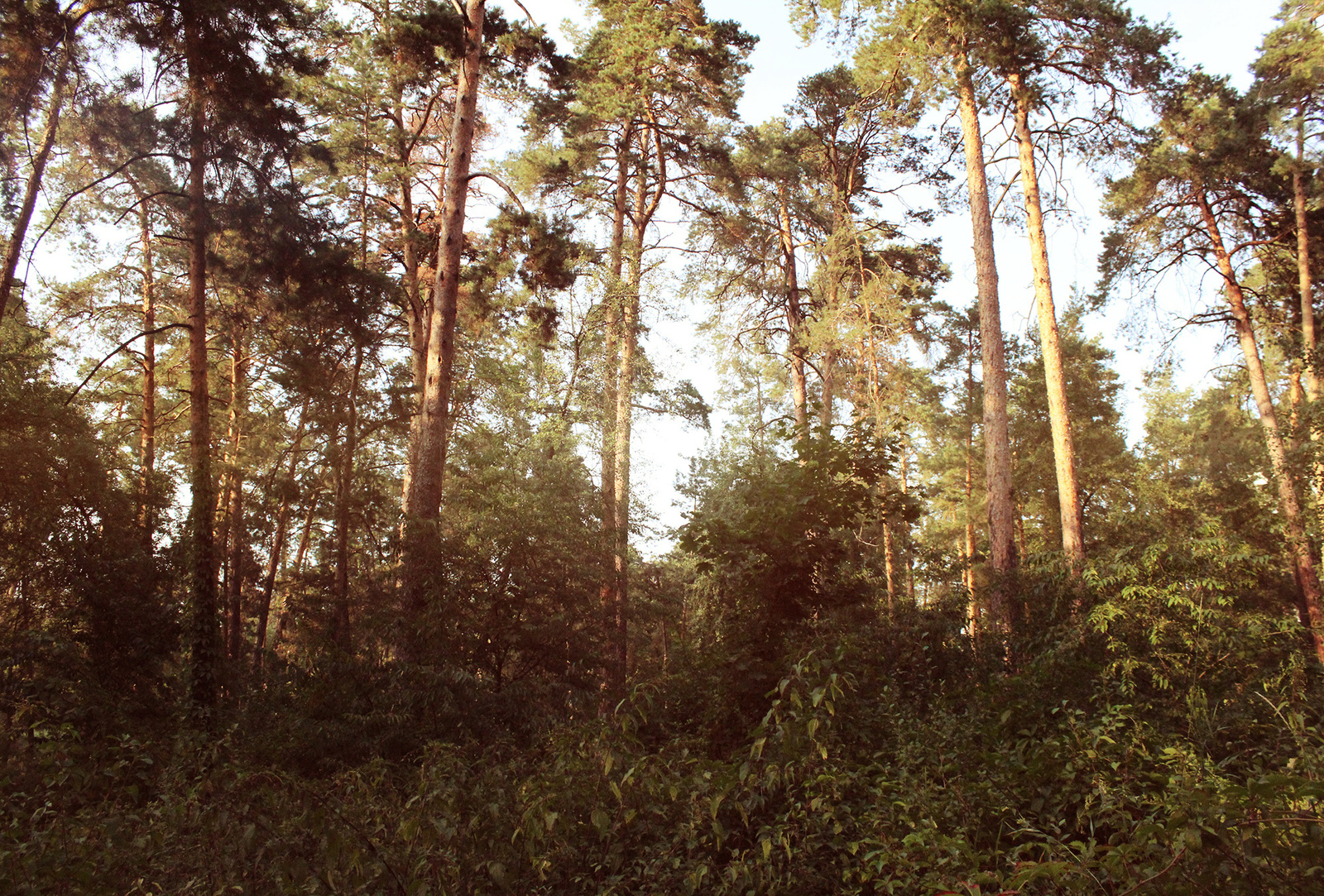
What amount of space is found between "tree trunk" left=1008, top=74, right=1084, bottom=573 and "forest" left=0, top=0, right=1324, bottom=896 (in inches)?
2.9

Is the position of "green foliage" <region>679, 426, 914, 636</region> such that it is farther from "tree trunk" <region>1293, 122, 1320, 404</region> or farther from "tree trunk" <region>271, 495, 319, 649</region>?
"tree trunk" <region>1293, 122, 1320, 404</region>

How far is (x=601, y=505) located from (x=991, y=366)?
790 cm

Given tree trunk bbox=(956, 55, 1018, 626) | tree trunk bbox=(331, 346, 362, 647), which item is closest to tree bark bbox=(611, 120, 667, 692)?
tree trunk bbox=(331, 346, 362, 647)

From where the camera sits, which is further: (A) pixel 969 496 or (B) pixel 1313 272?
(A) pixel 969 496

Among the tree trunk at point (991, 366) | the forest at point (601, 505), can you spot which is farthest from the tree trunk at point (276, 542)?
the tree trunk at point (991, 366)

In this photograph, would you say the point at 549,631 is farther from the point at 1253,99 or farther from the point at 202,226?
the point at 1253,99

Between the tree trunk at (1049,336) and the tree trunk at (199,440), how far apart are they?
12506 mm

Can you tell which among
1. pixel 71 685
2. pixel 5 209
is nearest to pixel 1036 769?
pixel 71 685

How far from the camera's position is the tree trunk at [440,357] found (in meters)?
9.81

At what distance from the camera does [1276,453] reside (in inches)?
519

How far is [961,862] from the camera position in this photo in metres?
3.70

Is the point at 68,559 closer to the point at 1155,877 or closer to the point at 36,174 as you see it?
the point at 36,174

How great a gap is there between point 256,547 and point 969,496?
914 inches

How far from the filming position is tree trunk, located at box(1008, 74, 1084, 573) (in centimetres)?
1202
